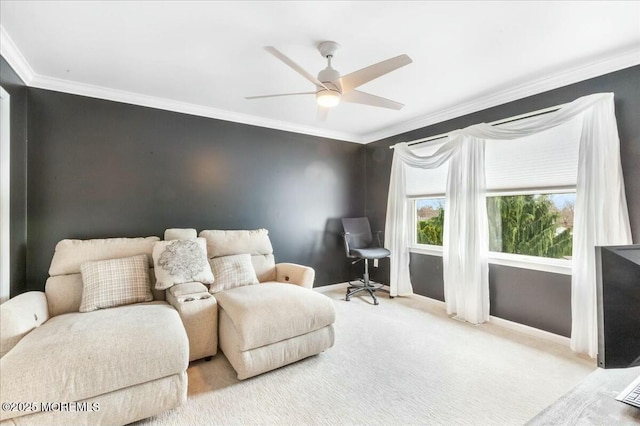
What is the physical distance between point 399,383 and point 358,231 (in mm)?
2475

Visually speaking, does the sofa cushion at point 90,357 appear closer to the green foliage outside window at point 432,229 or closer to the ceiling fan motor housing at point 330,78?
the ceiling fan motor housing at point 330,78

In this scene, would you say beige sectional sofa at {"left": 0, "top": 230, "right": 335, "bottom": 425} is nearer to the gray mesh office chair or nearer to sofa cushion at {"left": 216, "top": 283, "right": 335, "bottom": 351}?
sofa cushion at {"left": 216, "top": 283, "right": 335, "bottom": 351}

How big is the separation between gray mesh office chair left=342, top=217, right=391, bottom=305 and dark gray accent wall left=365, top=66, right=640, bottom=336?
23.5 inches

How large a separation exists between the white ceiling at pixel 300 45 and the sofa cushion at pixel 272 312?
1.92 metres

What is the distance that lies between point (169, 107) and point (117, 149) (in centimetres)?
71

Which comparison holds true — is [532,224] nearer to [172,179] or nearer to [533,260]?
[533,260]

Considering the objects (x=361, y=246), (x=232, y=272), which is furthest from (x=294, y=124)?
(x=232, y=272)

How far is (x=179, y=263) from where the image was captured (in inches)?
101

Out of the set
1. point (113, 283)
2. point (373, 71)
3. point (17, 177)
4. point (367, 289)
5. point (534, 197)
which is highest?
point (373, 71)

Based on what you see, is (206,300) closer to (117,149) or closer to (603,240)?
(117,149)

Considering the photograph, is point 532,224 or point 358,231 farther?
point 358,231

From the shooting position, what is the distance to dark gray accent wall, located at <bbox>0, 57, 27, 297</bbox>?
2344 mm

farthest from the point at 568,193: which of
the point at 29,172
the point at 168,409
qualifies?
the point at 29,172

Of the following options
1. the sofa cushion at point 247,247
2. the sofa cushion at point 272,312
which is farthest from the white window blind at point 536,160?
the sofa cushion at point 247,247
